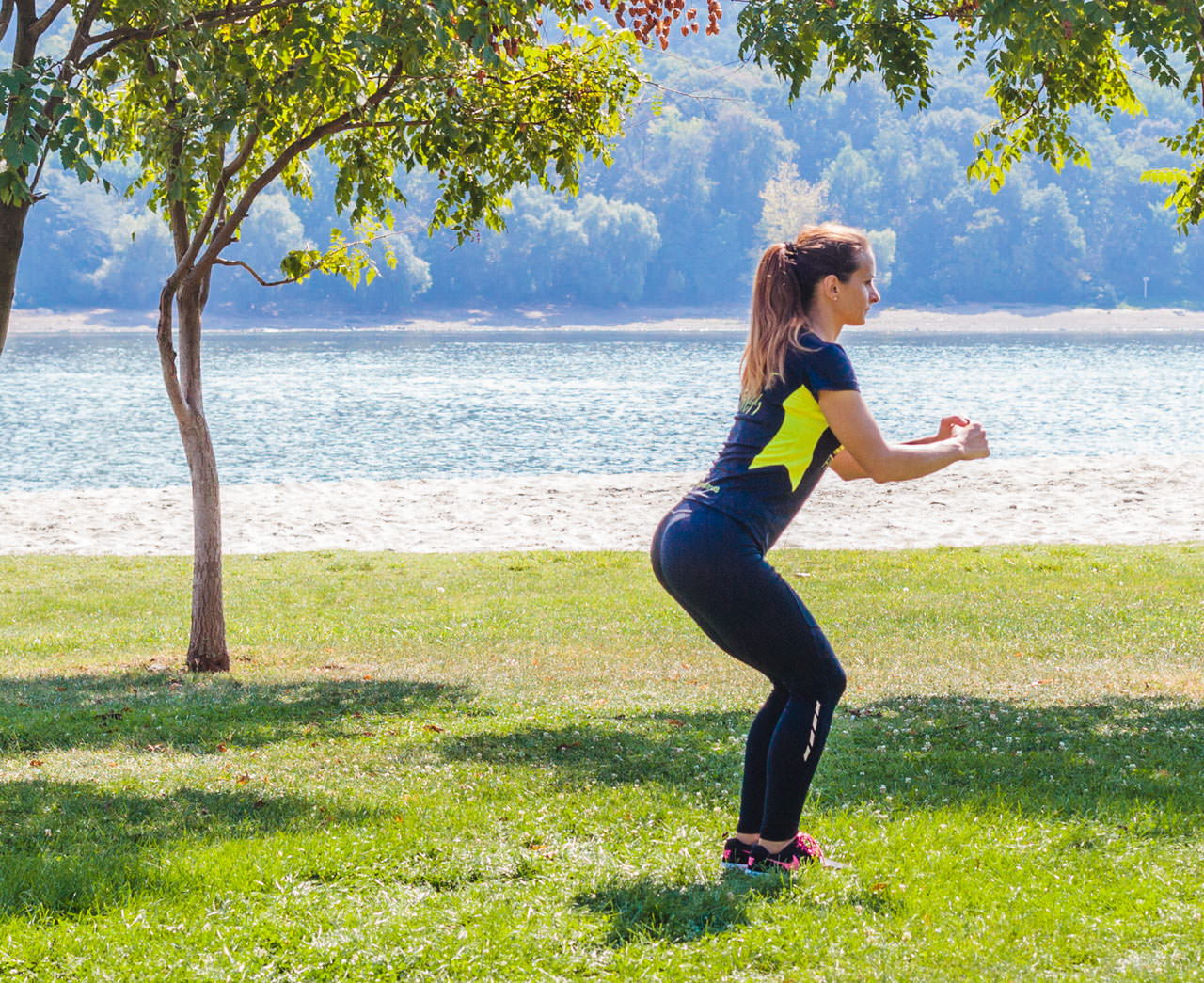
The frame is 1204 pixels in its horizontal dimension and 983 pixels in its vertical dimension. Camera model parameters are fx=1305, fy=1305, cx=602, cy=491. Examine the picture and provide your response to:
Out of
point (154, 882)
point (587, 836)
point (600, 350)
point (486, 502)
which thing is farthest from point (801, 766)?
point (600, 350)

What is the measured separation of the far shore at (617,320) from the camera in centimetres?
15350

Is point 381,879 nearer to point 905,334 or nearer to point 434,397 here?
point 434,397

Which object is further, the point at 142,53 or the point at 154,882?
the point at 142,53

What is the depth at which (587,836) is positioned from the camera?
17.5ft

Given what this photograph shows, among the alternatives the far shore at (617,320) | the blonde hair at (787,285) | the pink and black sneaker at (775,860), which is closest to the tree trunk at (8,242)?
the blonde hair at (787,285)

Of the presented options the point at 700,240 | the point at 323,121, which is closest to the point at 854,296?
the point at 323,121

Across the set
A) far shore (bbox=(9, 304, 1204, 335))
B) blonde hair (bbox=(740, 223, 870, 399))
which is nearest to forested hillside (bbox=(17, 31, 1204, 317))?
far shore (bbox=(9, 304, 1204, 335))

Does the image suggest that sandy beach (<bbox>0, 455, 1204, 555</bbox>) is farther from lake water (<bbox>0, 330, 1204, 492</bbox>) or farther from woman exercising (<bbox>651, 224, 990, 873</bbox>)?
woman exercising (<bbox>651, 224, 990, 873</bbox>)

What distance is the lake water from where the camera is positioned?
121 ft

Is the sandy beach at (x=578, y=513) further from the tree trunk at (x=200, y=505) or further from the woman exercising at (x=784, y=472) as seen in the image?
the woman exercising at (x=784, y=472)

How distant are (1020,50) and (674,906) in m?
5.16

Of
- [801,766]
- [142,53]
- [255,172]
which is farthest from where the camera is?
[255,172]

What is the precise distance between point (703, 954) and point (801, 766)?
2.34 ft

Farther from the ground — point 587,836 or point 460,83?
point 460,83
